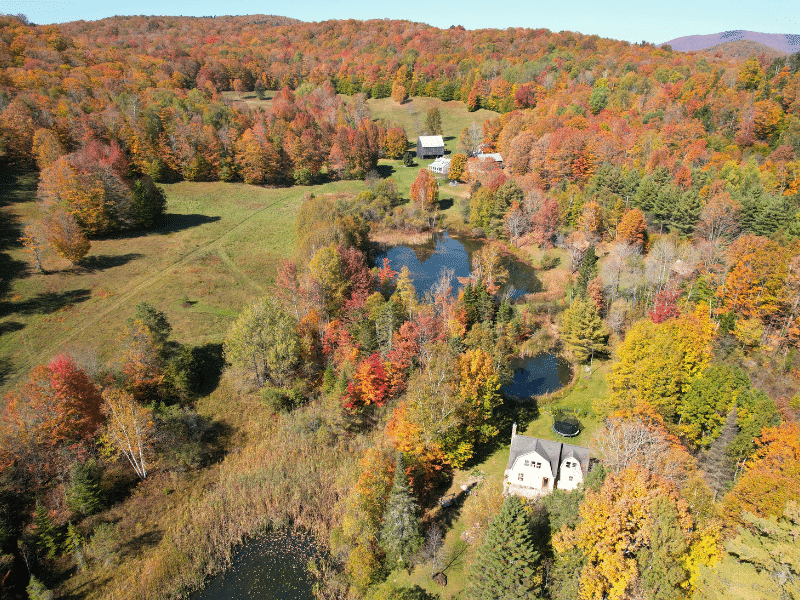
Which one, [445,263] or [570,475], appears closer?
[570,475]

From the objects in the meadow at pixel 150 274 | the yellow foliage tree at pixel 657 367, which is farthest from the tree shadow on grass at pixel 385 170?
the yellow foliage tree at pixel 657 367

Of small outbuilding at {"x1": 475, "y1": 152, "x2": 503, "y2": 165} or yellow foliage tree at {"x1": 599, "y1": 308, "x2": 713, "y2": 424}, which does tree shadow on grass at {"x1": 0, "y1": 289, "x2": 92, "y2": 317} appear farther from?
small outbuilding at {"x1": 475, "y1": 152, "x2": 503, "y2": 165}

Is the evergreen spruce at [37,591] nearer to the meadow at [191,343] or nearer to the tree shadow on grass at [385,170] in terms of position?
the meadow at [191,343]

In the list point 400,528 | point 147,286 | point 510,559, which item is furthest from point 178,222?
point 510,559

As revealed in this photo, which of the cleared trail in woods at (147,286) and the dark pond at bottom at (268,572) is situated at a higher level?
the cleared trail in woods at (147,286)

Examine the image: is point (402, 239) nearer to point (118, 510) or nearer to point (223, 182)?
point (223, 182)

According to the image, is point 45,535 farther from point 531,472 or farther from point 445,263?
point 445,263

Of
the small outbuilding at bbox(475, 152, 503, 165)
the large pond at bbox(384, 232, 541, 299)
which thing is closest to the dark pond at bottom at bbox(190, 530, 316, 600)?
the large pond at bbox(384, 232, 541, 299)
